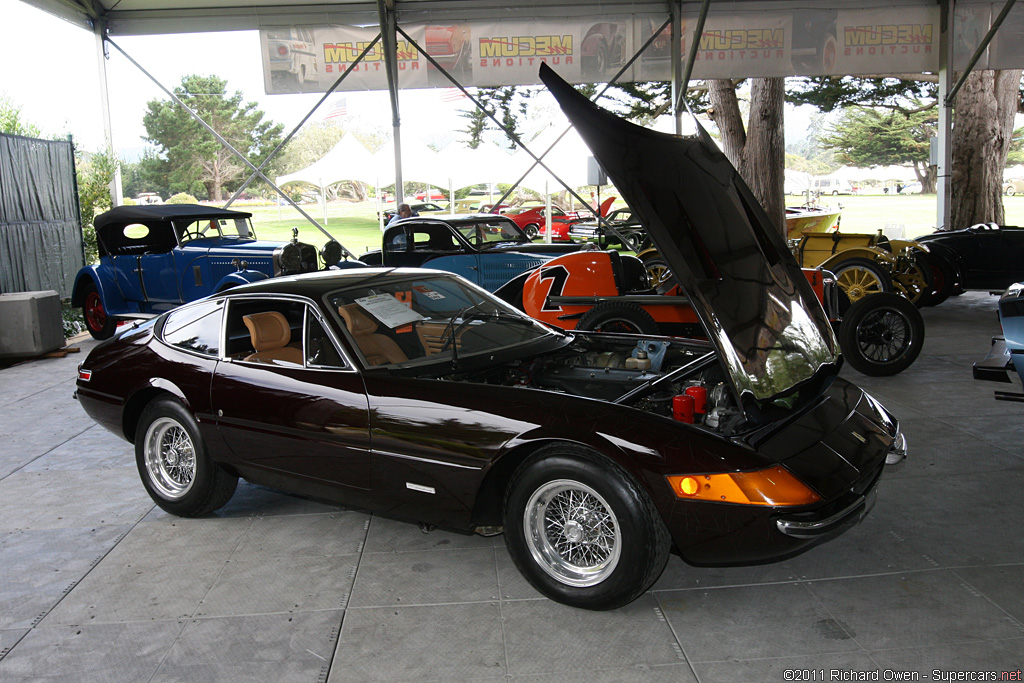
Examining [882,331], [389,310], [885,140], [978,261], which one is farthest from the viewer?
[885,140]

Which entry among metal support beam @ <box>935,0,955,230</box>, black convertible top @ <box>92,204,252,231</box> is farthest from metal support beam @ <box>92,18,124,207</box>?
metal support beam @ <box>935,0,955,230</box>

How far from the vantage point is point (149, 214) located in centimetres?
1060

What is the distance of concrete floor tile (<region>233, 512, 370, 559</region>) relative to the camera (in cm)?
390

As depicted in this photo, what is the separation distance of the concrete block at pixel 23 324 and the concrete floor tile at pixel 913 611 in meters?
9.50

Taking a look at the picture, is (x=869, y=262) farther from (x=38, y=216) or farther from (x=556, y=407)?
(x=38, y=216)

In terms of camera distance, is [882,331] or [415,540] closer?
[415,540]

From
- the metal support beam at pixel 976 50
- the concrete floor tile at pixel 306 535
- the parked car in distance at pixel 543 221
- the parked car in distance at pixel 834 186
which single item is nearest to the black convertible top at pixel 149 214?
the concrete floor tile at pixel 306 535

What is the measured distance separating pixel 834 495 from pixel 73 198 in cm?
1393

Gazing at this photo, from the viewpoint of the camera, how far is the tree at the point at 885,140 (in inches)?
2143

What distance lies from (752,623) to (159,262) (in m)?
9.57

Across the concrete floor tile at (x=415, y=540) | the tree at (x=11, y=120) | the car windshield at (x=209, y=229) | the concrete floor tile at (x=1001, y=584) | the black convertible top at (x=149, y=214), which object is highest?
the tree at (x=11, y=120)

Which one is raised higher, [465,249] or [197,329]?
[465,249]

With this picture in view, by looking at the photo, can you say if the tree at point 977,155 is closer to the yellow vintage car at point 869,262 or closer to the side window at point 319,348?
the yellow vintage car at point 869,262

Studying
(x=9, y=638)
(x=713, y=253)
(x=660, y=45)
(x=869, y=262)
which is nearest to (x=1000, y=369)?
(x=713, y=253)
